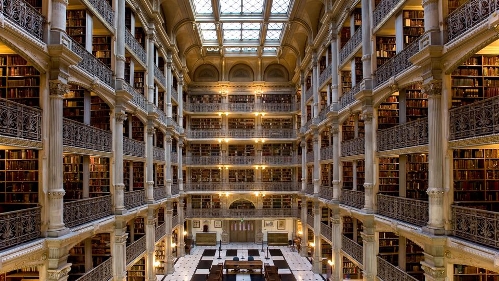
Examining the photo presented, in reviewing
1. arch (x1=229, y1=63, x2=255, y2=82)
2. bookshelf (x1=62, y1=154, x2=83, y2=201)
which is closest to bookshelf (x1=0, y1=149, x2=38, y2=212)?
bookshelf (x1=62, y1=154, x2=83, y2=201)

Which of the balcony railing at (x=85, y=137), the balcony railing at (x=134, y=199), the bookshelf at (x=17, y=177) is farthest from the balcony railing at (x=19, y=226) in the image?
the balcony railing at (x=134, y=199)

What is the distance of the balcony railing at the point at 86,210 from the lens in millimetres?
8734

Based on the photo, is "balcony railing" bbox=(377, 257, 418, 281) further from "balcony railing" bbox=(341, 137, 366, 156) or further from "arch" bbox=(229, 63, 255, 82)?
"arch" bbox=(229, 63, 255, 82)

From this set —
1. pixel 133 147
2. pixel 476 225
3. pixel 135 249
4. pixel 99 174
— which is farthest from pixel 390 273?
pixel 133 147

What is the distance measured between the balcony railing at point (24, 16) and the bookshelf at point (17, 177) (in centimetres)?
269

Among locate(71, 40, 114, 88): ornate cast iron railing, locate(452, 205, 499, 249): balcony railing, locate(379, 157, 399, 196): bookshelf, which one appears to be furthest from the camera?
locate(379, 157, 399, 196): bookshelf

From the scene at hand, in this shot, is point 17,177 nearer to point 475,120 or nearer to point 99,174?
point 99,174

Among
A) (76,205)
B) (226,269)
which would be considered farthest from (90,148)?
(226,269)

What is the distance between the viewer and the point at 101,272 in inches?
416

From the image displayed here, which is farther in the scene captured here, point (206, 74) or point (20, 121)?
point (206, 74)

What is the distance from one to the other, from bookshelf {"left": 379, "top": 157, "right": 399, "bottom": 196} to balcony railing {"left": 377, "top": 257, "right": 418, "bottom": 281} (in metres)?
2.07

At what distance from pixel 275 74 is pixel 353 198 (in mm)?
15265

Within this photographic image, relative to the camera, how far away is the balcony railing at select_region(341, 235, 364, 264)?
12.8 metres

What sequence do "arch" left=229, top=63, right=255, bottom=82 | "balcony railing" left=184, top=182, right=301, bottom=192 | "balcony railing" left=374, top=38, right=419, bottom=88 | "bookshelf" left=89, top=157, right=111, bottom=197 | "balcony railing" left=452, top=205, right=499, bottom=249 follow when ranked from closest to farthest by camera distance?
"balcony railing" left=452, top=205, right=499, bottom=249, "balcony railing" left=374, top=38, right=419, bottom=88, "bookshelf" left=89, top=157, right=111, bottom=197, "balcony railing" left=184, top=182, right=301, bottom=192, "arch" left=229, top=63, right=255, bottom=82
